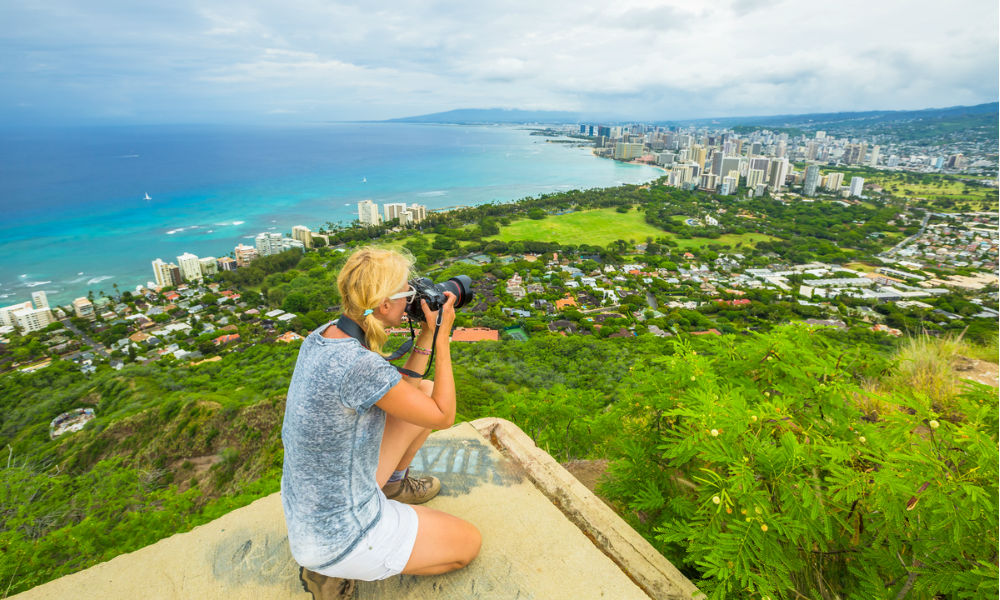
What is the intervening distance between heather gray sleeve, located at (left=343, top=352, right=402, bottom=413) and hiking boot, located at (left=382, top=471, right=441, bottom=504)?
0.64 m

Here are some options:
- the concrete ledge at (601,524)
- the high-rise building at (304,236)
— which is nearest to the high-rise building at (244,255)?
the high-rise building at (304,236)

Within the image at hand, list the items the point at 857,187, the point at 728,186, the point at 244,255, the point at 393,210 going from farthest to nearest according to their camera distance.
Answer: the point at 728,186 < the point at 857,187 < the point at 393,210 < the point at 244,255

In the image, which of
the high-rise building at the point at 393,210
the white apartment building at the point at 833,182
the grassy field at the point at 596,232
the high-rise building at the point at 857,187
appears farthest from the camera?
the white apartment building at the point at 833,182

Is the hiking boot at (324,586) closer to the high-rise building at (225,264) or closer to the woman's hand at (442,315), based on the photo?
the woman's hand at (442,315)

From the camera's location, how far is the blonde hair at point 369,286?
1.17 meters

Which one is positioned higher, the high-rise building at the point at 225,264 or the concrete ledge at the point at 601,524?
the concrete ledge at the point at 601,524

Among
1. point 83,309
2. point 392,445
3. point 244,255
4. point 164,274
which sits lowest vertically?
point 83,309

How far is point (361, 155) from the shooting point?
247ft

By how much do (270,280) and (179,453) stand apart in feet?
60.7

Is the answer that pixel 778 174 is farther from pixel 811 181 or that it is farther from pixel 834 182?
pixel 834 182

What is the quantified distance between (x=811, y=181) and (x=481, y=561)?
57935mm

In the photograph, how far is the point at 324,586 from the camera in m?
1.25

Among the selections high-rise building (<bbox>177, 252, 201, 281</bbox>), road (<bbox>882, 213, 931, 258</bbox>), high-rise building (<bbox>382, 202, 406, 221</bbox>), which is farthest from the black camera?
road (<bbox>882, 213, 931, 258</bbox>)

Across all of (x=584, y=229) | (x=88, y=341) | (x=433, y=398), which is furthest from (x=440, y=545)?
(x=584, y=229)
